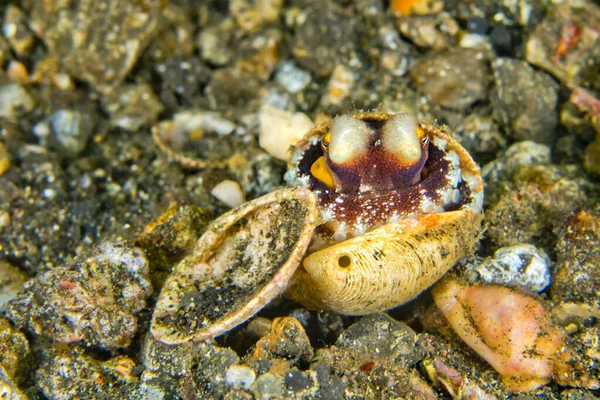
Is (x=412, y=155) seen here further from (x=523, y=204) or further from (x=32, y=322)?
(x=32, y=322)

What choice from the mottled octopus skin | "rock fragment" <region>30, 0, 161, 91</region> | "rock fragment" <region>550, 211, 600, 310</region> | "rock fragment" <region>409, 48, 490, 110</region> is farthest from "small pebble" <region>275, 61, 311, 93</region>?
"rock fragment" <region>550, 211, 600, 310</region>

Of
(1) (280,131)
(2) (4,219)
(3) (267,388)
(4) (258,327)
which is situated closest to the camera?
(3) (267,388)

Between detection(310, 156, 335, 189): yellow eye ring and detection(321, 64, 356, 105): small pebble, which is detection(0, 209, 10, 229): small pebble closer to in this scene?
detection(310, 156, 335, 189): yellow eye ring

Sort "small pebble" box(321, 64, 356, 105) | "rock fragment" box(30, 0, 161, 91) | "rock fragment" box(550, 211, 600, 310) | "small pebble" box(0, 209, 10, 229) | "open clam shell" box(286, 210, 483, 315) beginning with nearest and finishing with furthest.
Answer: "open clam shell" box(286, 210, 483, 315), "rock fragment" box(550, 211, 600, 310), "small pebble" box(0, 209, 10, 229), "rock fragment" box(30, 0, 161, 91), "small pebble" box(321, 64, 356, 105)

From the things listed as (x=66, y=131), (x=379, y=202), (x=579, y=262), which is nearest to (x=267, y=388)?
(x=379, y=202)

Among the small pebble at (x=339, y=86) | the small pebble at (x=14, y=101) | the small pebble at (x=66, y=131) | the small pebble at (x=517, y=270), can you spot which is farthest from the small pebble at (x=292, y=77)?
the small pebble at (x=517, y=270)

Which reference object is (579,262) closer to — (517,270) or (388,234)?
(517,270)
